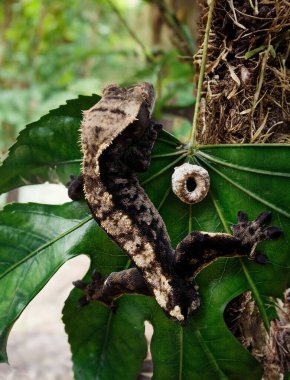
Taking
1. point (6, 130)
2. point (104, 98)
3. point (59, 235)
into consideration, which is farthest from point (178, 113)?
point (6, 130)

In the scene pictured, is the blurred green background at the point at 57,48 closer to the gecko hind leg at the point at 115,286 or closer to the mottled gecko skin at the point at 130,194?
the mottled gecko skin at the point at 130,194

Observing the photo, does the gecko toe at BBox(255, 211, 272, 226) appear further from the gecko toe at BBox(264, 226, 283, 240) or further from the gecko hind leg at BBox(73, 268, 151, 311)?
the gecko hind leg at BBox(73, 268, 151, 311)

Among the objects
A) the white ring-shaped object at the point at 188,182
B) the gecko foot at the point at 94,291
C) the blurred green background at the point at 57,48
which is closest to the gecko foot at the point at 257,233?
the white ring-shaped object at the point at 188,182

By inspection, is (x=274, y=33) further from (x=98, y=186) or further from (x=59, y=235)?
(x=59, y=235)

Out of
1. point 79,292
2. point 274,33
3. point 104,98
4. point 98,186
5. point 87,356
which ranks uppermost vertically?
point 274,33

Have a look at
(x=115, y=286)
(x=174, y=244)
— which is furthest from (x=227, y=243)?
(x=115, y=286)

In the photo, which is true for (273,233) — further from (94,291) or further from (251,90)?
(94,291)
